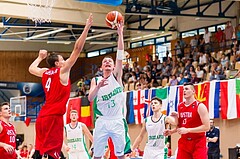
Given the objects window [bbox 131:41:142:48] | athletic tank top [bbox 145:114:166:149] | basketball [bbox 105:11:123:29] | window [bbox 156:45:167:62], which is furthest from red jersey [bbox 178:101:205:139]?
window [bbox 131:41:142:48]

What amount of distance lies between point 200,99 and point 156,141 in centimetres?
755

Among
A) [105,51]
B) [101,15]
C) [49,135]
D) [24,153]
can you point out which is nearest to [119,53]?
[49,135]

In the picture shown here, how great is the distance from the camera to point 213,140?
14.6 m

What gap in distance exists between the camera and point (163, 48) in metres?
31.1

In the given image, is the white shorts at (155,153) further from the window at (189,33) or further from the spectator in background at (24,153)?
the window at (189,33)

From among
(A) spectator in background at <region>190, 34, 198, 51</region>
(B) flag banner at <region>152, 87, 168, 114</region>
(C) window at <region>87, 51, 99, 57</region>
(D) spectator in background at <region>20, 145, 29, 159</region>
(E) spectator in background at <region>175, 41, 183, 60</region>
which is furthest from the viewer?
(C) window at <region>87, 51, 99, 57</region>

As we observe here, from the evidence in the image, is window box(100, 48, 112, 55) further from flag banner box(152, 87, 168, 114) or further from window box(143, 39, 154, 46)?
flag banner box(152, 87, 168, 114)

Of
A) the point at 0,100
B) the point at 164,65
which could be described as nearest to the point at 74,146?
the point at 164,65

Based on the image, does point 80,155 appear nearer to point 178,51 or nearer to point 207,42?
point 207,42

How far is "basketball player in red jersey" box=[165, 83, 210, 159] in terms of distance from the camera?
9.02m

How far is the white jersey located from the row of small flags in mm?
8725

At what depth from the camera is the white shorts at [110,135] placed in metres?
8.86

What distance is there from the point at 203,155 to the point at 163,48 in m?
22.3

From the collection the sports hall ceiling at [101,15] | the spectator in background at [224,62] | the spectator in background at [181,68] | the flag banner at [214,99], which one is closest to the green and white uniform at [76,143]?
the sports hall ceiling at [101,15]
